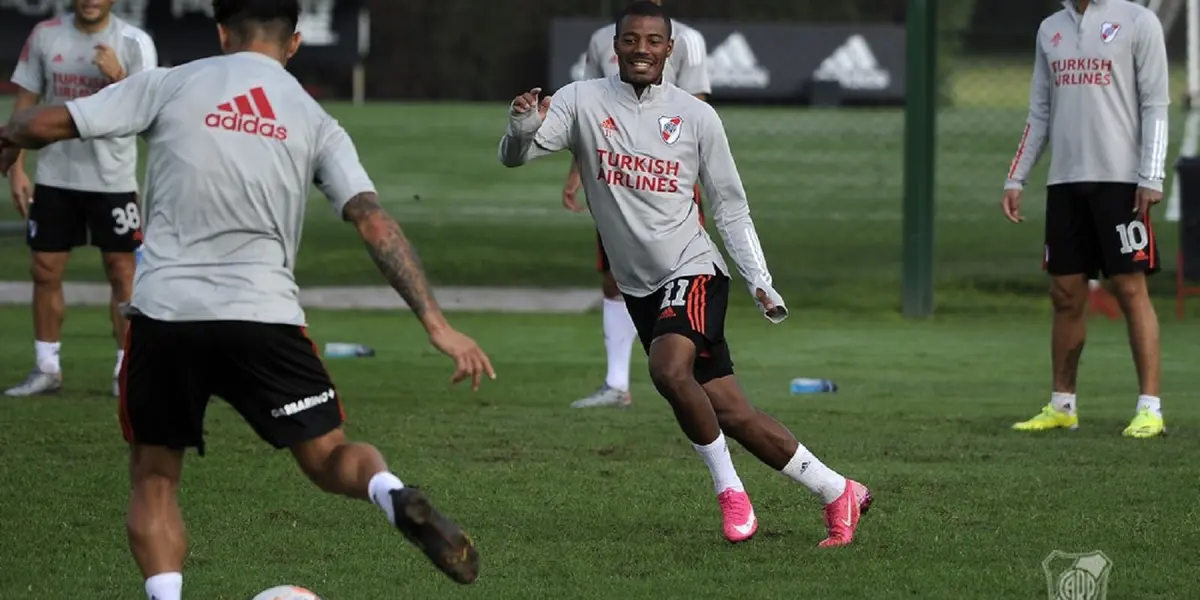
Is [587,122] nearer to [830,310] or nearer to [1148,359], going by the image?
Answer: [1148,359]

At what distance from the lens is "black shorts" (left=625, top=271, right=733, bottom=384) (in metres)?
6.69

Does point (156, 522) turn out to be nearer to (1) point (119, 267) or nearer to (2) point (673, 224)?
(2) point (673, 224)

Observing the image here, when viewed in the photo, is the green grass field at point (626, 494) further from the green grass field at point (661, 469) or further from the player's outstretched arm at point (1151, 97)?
the player's outstretched arm at point (1151, 97)

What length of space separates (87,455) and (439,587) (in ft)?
9.48

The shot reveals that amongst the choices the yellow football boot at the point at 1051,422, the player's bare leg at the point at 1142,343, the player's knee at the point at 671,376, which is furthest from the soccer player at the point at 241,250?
the player's bare leg at the point at 1142,343

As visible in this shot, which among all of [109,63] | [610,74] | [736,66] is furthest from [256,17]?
[736,66]

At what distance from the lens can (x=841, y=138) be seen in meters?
23.9

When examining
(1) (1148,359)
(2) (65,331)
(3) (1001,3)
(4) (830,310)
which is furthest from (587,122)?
(3) (1001,3)

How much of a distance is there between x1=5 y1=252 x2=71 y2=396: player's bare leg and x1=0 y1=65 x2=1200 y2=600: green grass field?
0.15 meters

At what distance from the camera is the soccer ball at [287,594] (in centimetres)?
520

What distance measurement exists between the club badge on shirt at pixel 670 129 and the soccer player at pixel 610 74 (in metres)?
2.89

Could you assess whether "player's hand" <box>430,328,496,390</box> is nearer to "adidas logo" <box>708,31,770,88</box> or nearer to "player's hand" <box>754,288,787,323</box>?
"player's hand" <box>754,288,787,323</box>

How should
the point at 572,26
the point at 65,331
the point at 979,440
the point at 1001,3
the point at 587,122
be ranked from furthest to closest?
the point at 572,26, the point at 1001,3, the point at 65,331, the point at 979,440, the point at 587,122

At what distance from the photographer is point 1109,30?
29.2 feet
